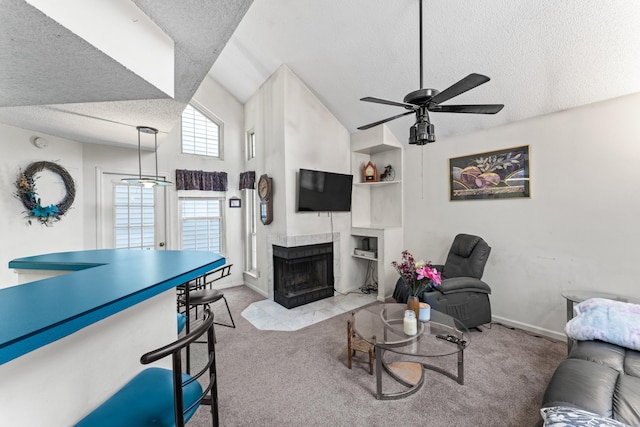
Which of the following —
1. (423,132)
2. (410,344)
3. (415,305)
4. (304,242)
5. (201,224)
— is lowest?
(410,344)

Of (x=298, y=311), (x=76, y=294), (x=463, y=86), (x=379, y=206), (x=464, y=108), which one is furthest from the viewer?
(x=379, y=206)

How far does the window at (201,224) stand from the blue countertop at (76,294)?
9.60ft

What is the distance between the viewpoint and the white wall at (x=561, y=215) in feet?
8.43

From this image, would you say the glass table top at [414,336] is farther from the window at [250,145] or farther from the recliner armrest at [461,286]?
the window at [250,145]

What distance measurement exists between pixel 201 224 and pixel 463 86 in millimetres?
4578

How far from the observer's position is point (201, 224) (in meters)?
4.84

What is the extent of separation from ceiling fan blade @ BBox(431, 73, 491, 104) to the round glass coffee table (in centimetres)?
186

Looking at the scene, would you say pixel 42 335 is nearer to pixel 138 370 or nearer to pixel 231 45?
pixel 138 370

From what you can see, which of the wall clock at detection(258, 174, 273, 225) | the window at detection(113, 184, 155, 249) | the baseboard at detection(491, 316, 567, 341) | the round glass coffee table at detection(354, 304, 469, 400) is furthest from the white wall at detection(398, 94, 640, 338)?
the window at detection(113, 184, 155, 249)

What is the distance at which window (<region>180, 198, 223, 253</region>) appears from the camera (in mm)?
4684

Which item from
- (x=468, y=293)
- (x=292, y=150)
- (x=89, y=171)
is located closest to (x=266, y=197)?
(x=292, y=150)

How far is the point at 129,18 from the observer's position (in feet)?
4.66

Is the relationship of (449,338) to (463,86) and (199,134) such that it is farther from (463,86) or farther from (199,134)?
(199,134)

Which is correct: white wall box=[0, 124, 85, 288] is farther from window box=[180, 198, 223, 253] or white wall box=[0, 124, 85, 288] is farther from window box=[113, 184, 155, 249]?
window box=[180, 198, 223, 253]
